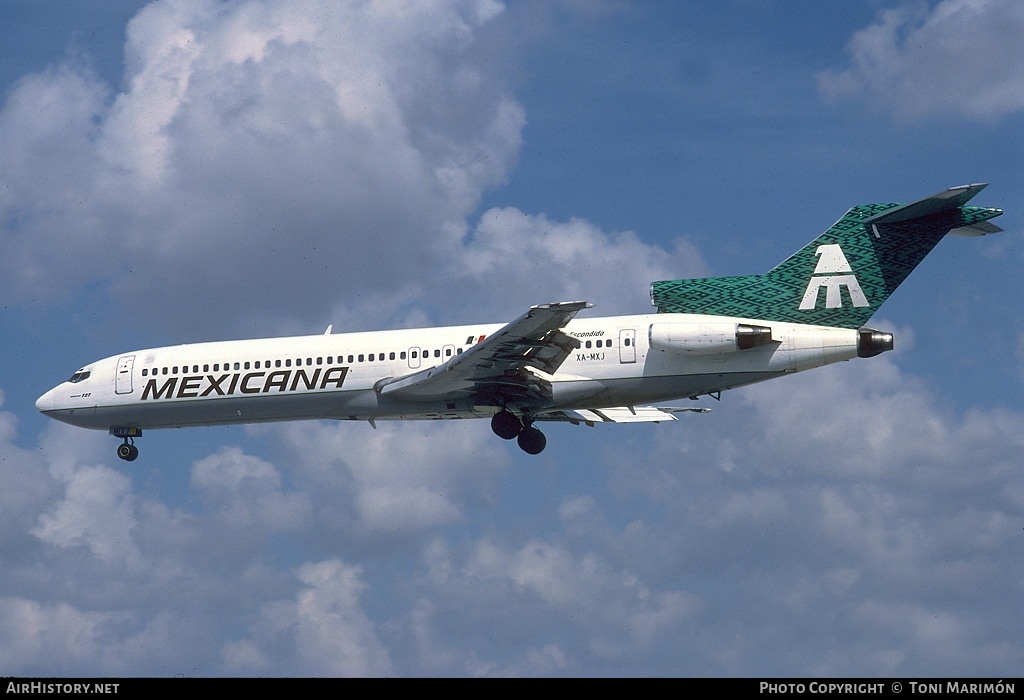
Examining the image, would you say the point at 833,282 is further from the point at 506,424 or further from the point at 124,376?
the point at 124,376

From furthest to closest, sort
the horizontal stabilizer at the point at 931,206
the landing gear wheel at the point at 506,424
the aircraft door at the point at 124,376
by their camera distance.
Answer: the aircraft door at the point at 124,376 < the landing gear wheel at the point at 506,424 < the horizontal stabilizer at the point at 931,206

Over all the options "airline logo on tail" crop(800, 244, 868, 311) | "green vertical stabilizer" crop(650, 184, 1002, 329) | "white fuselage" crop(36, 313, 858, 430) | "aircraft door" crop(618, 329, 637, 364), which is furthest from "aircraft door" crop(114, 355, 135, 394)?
"airline logo on tail" crop(800, 244, 868, 311)

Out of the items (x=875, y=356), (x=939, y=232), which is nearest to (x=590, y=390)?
(x=875, y=356)

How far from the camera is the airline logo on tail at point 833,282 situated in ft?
123

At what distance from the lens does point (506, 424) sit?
39594 millimetres

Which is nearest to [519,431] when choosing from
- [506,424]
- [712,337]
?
[506,424]

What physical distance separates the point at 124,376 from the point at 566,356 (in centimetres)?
1580

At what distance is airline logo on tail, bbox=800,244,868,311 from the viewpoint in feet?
123

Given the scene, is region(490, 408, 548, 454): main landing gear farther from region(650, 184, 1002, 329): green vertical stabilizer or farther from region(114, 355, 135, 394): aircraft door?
region(114, 355, 135, 394): aircraft door

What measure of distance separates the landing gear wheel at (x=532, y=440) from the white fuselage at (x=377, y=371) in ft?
4.95

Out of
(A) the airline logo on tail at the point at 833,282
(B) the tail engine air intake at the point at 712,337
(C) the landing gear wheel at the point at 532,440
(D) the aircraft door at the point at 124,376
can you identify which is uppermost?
(D) the aircraft door at the point at 124,376

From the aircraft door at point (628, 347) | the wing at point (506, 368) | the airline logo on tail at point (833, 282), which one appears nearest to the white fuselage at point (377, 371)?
the aircraft door at point (628, 347)

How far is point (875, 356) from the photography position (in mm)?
36844

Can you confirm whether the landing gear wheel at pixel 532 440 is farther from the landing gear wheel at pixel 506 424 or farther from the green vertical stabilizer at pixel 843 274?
the green vertical stabilizer at pixel 843 274
